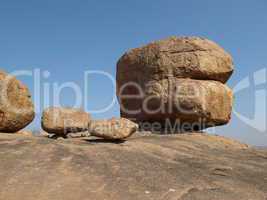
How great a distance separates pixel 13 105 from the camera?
13.4m

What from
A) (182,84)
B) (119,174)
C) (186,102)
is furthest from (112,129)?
(182,84)

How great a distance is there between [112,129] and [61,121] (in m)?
4.90

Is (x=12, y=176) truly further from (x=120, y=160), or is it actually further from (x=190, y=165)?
(x=190, y=165)

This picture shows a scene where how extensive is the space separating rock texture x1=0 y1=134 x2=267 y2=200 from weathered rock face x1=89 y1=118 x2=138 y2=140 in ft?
2.52

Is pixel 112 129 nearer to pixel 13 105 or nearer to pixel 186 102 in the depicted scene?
pixel 13 105

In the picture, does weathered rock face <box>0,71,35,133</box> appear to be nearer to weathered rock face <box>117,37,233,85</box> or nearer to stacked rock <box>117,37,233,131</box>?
stacked rock <box>117,37,233,131</box>

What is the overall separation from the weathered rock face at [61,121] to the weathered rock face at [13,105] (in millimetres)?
1090

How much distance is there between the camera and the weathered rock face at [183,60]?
17.5 m

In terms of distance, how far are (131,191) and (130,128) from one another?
5127 mm

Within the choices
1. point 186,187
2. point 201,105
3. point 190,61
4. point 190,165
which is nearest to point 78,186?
point 186,187

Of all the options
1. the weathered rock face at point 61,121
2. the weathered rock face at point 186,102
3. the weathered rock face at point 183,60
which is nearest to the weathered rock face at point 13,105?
the weathered rock face at point 61,121

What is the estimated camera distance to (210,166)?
8688 millimetres

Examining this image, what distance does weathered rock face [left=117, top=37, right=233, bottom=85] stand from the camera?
57.3 feet

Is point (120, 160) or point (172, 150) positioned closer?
point (120, 160)
